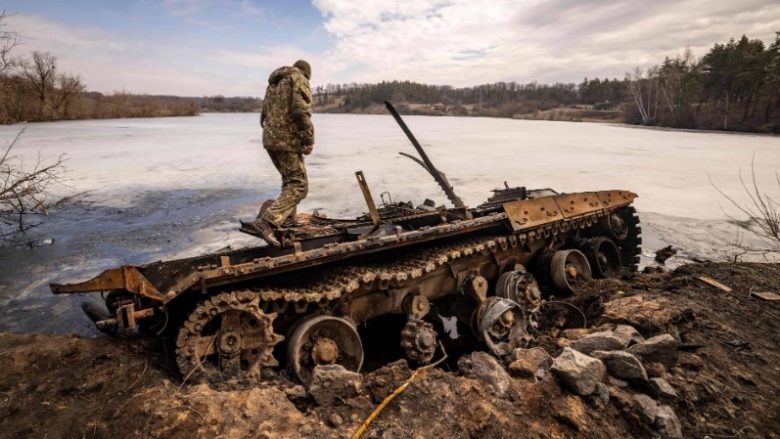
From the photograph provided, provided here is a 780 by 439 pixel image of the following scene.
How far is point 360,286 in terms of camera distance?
15.1 ft

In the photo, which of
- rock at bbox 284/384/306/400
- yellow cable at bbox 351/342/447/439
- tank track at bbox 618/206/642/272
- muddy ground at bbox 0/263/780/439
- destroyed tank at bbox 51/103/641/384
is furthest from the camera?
tank track at bbox 618/206/642/272

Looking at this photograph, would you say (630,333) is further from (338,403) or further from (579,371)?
(338,403)

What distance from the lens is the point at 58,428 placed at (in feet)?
9.47

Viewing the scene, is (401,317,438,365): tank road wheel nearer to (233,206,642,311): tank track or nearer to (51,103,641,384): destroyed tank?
(51,103,641,384): destroyed tank

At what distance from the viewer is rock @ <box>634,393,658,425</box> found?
10.9 feet

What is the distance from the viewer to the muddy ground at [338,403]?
3.01 metres

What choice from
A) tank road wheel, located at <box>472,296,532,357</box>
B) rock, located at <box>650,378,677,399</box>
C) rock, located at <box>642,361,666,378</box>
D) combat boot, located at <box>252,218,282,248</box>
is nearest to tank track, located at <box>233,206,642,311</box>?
combat boot, located at <box>252,218,282,248</box>

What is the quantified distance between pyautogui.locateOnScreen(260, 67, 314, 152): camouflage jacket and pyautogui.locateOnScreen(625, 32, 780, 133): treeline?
1752 inches

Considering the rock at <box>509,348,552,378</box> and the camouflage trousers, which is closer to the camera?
the rock at <box>509,348,552,378</box>

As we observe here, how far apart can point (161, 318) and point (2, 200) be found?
5.38 metres

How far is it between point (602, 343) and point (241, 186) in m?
11.3

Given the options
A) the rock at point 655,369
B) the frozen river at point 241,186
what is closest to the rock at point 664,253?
the frozen river at point 241,186

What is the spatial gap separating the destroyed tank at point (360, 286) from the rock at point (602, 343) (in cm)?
86

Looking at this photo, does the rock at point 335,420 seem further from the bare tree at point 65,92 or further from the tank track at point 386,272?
the bare tree at point 65,92
